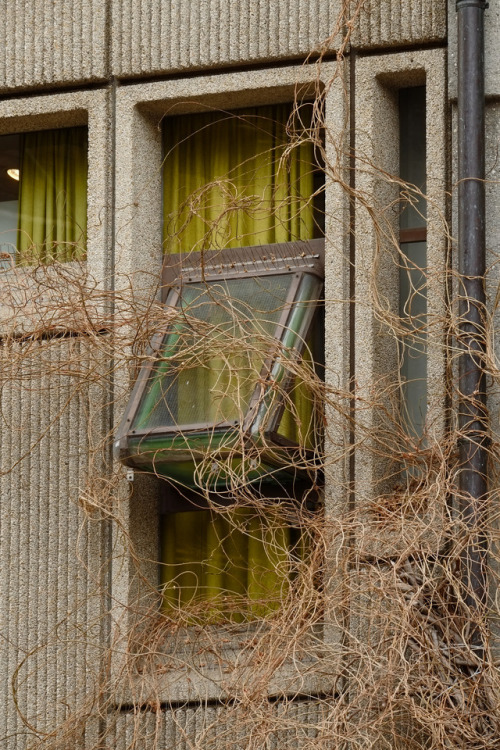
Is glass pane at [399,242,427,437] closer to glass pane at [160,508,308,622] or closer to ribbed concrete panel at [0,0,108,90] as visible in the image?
glass pane at [160,508,308,622]

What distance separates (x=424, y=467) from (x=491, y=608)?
663 millimetres

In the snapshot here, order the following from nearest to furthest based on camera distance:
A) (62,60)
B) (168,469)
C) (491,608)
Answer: (491,608), (168,469), (62,60)

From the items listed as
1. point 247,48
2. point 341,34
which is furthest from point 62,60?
point 341,34

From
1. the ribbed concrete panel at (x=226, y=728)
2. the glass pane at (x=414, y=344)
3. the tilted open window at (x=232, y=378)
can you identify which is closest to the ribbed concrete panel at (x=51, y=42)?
the tilted open window at (x=232, y=378)

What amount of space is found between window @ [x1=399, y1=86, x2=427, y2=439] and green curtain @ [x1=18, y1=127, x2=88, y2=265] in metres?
1.61

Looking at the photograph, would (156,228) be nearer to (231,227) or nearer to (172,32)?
(231,227)

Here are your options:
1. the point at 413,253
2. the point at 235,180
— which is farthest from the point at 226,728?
the point at 235,180

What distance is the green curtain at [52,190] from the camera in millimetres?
7160

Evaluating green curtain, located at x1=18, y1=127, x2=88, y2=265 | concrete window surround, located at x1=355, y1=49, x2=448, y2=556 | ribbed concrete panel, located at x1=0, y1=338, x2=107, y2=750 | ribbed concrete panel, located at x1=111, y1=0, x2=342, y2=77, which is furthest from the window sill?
ribbed concrete panel, located at x1=111, y1=0, x2=342, y2=77

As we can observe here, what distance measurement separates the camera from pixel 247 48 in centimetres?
671

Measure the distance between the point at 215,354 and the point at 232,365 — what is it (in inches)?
3.7

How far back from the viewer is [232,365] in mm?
6379

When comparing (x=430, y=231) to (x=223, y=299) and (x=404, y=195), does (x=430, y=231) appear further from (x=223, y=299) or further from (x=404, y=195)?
(x=223, y=299)

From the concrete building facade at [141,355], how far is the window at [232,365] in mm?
120
